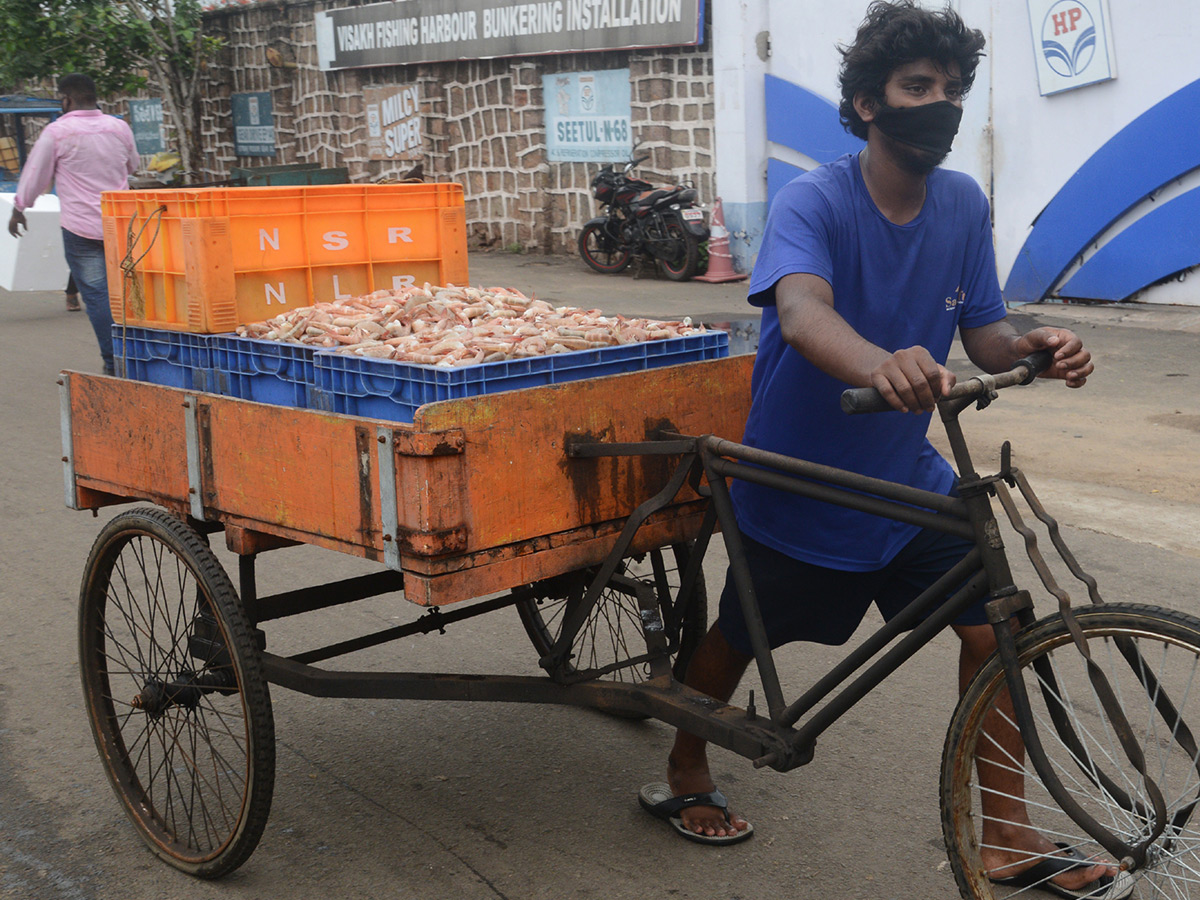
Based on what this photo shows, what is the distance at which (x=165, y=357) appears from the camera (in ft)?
11.7

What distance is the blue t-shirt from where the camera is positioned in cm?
263

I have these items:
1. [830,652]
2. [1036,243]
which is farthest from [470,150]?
[830,652]

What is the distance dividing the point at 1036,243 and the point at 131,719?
961 cm

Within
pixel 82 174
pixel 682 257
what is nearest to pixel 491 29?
pixel 682 257

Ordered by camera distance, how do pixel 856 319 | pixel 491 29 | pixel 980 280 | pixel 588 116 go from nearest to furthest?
pixel 856 319, pixel 980 280, pixel 588 116, pixel 491 29

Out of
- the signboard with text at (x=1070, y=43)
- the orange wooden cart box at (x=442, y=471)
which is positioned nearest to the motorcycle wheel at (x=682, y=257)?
the signboard with text at (x=1070, y=43)

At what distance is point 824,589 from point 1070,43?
9.41m

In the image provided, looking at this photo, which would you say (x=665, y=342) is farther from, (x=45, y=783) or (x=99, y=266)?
(x=99, y=266)

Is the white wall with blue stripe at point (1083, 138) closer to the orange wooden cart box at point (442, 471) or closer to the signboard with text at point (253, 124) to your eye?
the orange wooden cart box at point (442, 471)

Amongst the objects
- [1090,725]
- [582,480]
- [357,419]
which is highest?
[357,419]

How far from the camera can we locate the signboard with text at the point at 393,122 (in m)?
17.9

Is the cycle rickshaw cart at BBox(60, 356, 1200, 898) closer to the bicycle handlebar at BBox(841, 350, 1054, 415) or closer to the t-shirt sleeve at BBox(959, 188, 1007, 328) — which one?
Answer: the bicycle handlebar at BBox(841, 350, 1054, 415)

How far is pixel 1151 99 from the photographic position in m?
10.5

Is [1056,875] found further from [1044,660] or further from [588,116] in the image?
[588,116]
